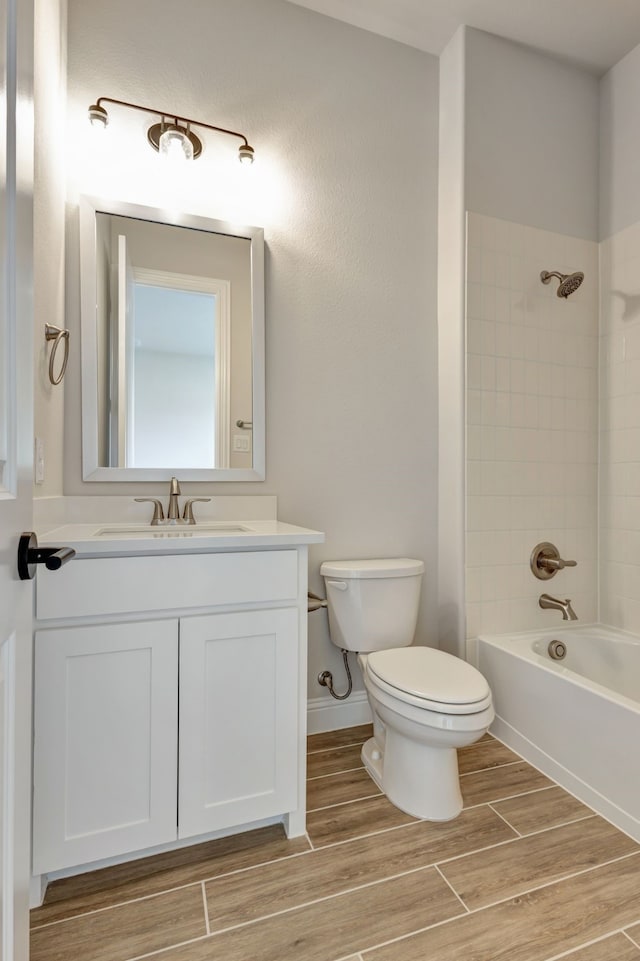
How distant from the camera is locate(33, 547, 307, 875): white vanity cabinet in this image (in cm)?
117

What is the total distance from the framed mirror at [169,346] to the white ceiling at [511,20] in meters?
1.03

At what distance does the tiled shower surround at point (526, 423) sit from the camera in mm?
2109

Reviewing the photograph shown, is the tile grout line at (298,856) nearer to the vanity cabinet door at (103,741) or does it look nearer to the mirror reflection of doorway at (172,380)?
the vanity cabinet door at (103,741)

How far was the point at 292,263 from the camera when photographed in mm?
1972

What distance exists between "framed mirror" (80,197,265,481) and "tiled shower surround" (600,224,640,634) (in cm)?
160

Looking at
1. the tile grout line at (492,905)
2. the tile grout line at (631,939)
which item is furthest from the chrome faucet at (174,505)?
the tile grout line at (631,939)

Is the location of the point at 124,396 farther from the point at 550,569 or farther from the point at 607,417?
the point at 607,417

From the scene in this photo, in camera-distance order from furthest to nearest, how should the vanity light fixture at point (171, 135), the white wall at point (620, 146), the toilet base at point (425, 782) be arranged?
the white wall at point (620, 146), the vanity light fixture at point (171, 135), the toilet base at point (425, 782)

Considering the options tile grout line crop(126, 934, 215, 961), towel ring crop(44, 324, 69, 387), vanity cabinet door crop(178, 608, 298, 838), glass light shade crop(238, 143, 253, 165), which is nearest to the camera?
tile grout line crop(126, 934, 215, 961)

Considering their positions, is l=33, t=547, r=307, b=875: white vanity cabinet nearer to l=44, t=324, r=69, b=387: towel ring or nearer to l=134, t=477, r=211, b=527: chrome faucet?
l=134, t=477, r=211, b=527: chrome faucet

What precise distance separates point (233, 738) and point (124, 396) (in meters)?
1.15

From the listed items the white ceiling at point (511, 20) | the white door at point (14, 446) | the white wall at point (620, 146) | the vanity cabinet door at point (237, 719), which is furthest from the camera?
the white wall at point (620, 146)

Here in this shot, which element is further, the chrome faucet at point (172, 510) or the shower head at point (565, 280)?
the shower head at point (565, 280)

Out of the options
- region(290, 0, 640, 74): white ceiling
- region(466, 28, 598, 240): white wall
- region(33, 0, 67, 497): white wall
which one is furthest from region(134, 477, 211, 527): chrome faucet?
region(290, 0, 640, 74): white ceiling
